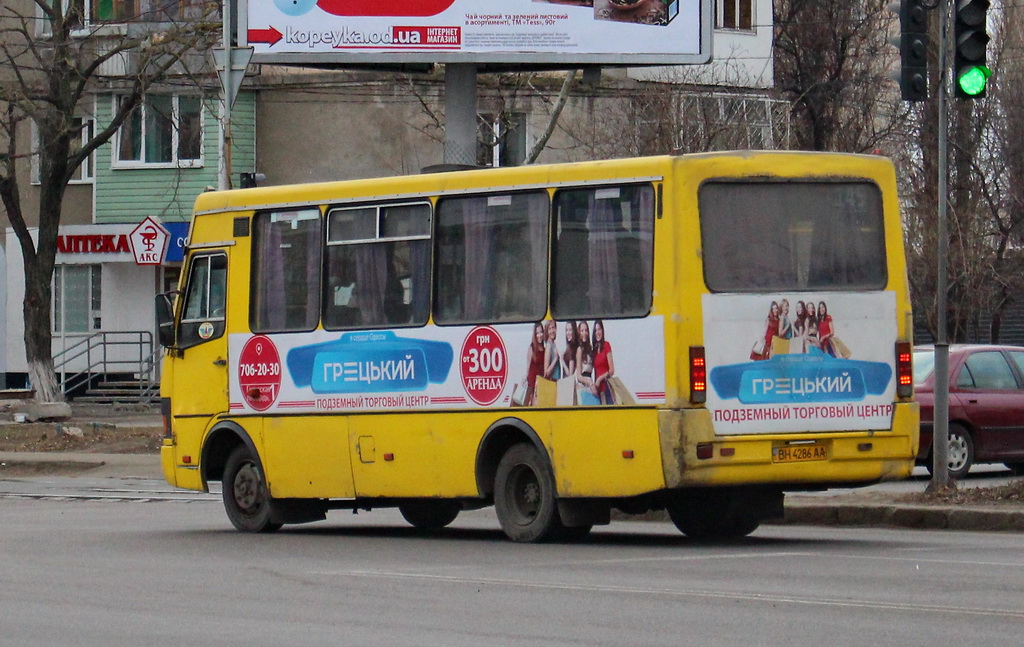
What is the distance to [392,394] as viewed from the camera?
15.0m

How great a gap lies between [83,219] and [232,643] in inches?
1404

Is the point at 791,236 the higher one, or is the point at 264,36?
the point at 264,36

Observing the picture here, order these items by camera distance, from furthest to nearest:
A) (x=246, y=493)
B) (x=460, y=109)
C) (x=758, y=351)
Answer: (x=460, y=109), (x=246, y=493), (x=758, y=351)

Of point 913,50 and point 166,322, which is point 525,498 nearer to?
point 166,322

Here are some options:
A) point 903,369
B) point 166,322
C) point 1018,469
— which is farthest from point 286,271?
point 1018,469

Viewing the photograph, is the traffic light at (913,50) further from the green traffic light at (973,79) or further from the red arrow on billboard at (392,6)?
the red arrow on billboard at (392,6)

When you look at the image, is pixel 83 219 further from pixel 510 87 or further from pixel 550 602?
pixel 550 602

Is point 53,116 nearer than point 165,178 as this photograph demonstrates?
Yes

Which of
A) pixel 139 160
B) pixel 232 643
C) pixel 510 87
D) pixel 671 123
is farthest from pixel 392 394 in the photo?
pixel 139 160

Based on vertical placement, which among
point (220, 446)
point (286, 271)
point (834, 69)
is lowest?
point (220, 446)

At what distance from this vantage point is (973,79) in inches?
635

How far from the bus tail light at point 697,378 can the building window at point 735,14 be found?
103 feet

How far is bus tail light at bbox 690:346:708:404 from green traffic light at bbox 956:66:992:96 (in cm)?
450

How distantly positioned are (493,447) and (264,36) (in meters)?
16.9
